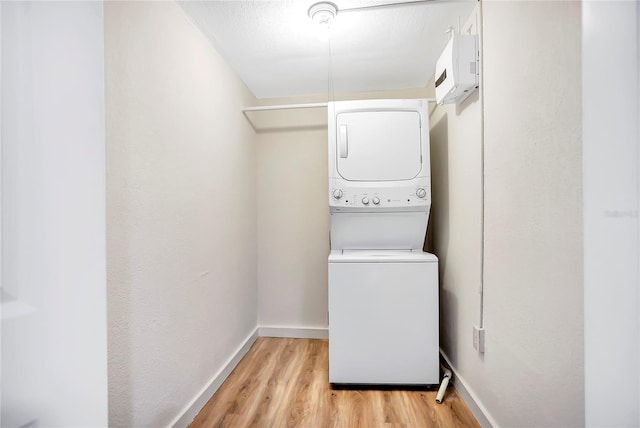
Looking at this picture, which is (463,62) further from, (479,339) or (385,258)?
(479,339)

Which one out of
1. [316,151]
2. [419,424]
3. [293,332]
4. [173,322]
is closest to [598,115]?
[419,424]

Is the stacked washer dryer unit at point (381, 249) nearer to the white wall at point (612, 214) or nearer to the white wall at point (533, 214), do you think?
the white wall at point (533, 214)

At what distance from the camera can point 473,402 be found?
1.60m

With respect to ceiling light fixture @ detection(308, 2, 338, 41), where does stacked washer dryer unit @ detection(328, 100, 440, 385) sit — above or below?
below

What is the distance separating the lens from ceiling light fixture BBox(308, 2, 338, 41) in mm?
1546

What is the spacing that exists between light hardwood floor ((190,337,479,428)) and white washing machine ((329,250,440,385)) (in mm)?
105

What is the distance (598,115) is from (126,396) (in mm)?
1696

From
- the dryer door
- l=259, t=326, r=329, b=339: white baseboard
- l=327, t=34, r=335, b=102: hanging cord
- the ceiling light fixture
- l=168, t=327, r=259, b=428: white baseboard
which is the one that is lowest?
l=259, t=326, r=329, b=339: white baseboard

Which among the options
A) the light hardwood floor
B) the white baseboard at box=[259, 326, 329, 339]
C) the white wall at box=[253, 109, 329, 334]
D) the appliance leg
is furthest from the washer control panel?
the white baseboard at box=[259, 326, 329, 339]

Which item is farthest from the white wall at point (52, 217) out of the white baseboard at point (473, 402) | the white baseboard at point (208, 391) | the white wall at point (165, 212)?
the white baseboard at point (473, 402)

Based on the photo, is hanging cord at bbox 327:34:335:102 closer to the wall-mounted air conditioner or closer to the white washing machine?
the wall-mounted air conditioner

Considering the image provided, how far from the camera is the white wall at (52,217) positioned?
31 cm

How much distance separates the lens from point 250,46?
1.95 meters

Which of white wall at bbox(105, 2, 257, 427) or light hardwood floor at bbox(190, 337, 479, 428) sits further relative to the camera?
light hardwood floor at bbox(190, 337, 479, 428)
